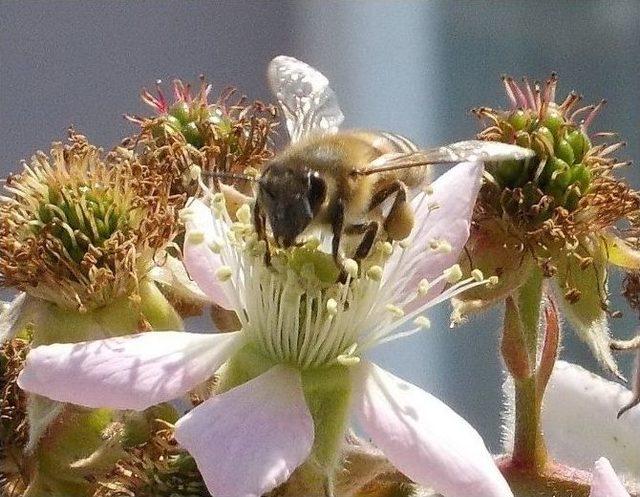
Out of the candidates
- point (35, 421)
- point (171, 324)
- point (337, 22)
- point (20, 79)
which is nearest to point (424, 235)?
point (171, 324)

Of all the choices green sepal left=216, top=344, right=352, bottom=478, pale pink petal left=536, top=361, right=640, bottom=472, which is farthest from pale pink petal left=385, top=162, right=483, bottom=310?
pale pink petal left=536, top=361, right=640, bottom=472

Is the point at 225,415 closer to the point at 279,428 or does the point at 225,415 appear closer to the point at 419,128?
the point at 279,428

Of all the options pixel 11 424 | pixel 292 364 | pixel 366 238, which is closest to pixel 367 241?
pixel 366 238

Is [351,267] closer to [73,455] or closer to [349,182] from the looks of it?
[349,182]

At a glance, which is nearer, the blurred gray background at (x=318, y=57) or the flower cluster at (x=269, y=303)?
the flower cluster at (x=269, y=303)

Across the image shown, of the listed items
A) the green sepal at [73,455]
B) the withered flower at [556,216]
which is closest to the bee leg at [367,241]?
the withered flower at [556,216]

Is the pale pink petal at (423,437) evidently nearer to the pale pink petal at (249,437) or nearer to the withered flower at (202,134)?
the pale pink petal at (249,437)
